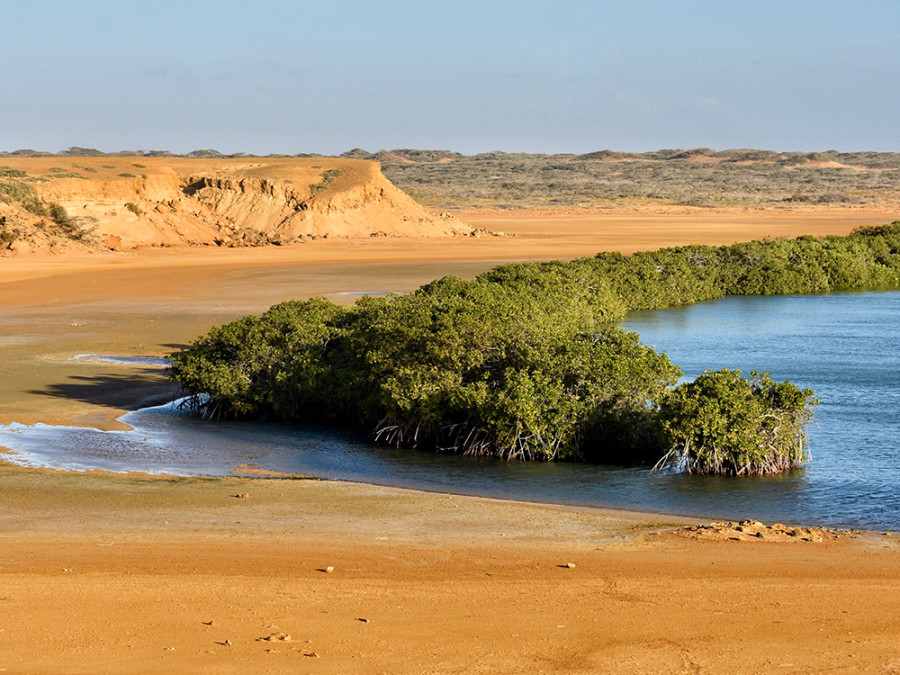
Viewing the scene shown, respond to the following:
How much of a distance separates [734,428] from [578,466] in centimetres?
264

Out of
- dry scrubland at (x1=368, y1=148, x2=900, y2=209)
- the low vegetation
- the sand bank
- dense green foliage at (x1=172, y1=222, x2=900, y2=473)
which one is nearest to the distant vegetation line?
dry scrubland at (x1=368, y1=148, x2=900, y2=209)

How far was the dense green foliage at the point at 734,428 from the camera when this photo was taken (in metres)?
17.5

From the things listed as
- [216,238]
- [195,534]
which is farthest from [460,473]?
[216,238]

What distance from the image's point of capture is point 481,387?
19.6 metres

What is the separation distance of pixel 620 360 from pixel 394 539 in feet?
27.0

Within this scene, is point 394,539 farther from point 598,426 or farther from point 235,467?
point 598,426

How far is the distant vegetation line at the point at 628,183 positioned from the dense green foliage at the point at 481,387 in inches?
3049

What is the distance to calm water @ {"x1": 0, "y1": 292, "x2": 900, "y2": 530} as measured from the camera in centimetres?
1612

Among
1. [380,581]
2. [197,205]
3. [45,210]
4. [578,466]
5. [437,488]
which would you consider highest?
[197,205]

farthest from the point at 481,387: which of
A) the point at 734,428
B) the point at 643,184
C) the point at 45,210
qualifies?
the point at 643,184

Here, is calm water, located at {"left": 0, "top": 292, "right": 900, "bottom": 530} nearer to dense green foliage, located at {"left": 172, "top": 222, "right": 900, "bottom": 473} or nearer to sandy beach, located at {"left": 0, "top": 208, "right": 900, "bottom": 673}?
dense green foliage, located at {"left": 172, "top": 222, "right": 900, "bottom": 473}

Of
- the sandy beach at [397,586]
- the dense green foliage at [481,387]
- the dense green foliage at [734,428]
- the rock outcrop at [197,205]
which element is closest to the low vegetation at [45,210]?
the rock outcrop at [197,205]

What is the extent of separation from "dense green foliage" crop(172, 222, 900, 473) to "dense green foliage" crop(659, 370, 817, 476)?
0.08 ft

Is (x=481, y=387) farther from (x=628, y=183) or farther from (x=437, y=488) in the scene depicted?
(x=628, y=183)
